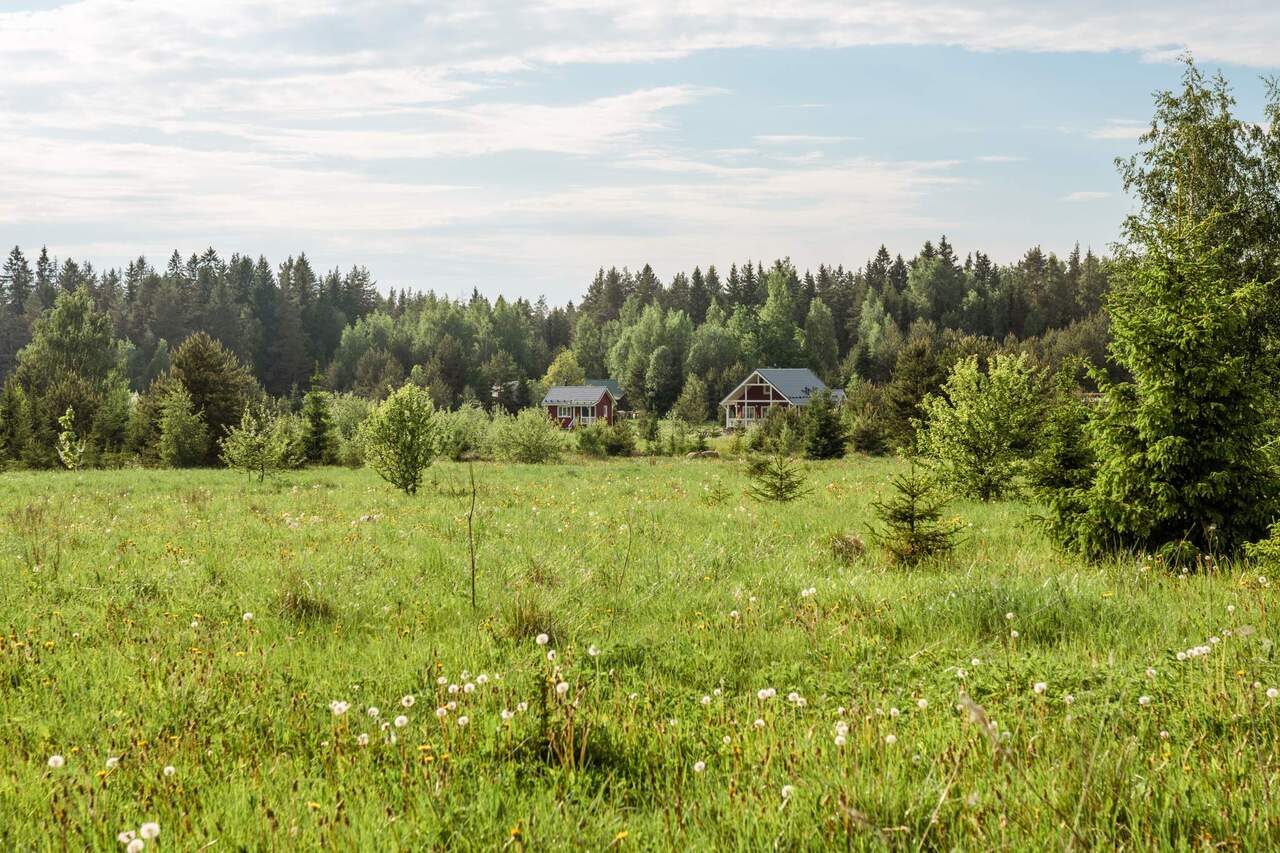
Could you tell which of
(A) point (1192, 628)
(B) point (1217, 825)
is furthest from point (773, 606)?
(B) point (1217, 825)

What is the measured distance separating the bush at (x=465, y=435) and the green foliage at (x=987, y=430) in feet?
97.1

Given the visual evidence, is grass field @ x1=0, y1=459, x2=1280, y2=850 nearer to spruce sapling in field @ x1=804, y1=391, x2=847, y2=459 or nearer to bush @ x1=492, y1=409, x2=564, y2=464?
spruce sapling in field @ x1=804, y1=391, x2=847, y2=459

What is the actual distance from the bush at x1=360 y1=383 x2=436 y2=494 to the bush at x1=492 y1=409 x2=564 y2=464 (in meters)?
22.4

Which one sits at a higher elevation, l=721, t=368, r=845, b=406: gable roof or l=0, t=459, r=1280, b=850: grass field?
l=721, t=368, r=845, b=406: gable roof

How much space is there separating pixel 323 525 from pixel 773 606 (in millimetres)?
8677

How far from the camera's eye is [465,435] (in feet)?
168

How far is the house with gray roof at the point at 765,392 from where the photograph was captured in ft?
274

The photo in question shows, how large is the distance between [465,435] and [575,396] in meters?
44.0

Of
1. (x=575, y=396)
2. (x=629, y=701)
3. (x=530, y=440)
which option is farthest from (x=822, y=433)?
(x=575, y=396)

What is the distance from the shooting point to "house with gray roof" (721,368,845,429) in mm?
83562

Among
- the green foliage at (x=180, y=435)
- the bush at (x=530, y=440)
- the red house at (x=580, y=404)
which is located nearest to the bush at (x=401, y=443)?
the bush at (x=530, y=440)

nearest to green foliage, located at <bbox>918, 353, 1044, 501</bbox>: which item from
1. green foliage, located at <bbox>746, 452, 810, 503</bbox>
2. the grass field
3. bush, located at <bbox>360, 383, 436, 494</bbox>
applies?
green foliage, located at <bbox>746, 452, 810, 503</bbox>

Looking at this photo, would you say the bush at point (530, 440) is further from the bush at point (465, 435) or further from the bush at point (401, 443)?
the bush at point (401, 443)

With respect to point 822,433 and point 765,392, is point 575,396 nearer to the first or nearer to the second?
point 765,392
